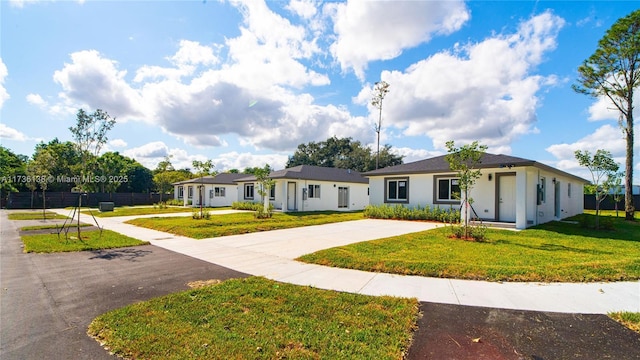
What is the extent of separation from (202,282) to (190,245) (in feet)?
13.9

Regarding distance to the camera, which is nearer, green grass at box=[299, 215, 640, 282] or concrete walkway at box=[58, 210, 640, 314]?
concrete walkway at box=[58, 210, 640, 314]

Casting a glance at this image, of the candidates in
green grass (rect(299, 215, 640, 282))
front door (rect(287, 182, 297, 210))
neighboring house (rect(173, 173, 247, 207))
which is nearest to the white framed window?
green grass (rect(299, 215, 640, 282))

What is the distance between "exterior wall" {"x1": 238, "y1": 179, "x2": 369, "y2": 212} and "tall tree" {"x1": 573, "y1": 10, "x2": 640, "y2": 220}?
651 inches

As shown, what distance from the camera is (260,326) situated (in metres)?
3.51

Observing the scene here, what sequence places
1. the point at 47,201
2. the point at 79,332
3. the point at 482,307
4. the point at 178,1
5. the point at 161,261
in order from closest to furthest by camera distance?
the point at 79,332, the point at 482,307, the point at 161,261, the point at 178,1, the point at 47,201

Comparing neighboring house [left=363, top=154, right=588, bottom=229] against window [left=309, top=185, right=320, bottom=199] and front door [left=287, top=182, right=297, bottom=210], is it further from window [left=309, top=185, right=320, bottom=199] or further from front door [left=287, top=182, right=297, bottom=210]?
front door [left=287, top=182, right=297, bottom=210]

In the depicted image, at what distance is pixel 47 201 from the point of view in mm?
29578

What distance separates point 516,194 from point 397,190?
6.42m

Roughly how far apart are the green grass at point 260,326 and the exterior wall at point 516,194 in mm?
10710

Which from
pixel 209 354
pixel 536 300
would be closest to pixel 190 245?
pixel 209 354

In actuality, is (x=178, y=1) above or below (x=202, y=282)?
above

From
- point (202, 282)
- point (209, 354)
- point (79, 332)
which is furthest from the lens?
point (202, 282)

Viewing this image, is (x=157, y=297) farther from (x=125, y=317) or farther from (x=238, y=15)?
(x=238, y=15)

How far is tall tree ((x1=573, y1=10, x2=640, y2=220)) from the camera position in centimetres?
1630
